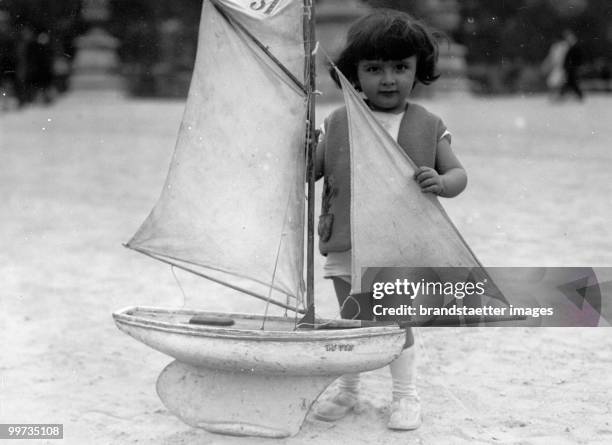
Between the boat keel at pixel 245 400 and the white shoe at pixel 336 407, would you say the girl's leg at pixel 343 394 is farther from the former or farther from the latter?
the boat keel at pixel 245 400

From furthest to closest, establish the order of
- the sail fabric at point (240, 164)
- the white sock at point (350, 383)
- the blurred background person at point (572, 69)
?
the blurred background person at point (572, 69) < the white sock at point (350, 383) < the sail fabric at point (240, 164)

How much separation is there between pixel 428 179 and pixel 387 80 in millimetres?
408

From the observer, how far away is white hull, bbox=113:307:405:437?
2869 mm

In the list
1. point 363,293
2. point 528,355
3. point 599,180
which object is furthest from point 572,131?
point 363,293

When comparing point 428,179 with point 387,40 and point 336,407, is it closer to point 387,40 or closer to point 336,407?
point 387,40

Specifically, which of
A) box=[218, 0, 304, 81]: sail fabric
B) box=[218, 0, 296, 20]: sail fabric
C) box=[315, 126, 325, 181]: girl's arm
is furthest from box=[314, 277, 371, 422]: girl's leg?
box=[218, 0, 296, 20]: sail fabric

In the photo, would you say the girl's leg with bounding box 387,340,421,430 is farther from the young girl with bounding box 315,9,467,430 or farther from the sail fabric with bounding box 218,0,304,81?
the sail fabric with bounding box 218,0,304,81

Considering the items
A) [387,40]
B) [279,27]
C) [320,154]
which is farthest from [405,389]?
[279,27]

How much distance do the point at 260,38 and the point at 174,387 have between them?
123 centimetres

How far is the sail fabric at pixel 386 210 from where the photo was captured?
300 cm

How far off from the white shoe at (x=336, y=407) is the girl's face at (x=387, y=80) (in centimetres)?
107

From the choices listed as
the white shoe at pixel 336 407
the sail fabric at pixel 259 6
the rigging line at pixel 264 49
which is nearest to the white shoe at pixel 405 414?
the white shoe at pixel 336 407

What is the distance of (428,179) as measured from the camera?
→ 303 centimetres

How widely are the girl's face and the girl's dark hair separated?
27mm
